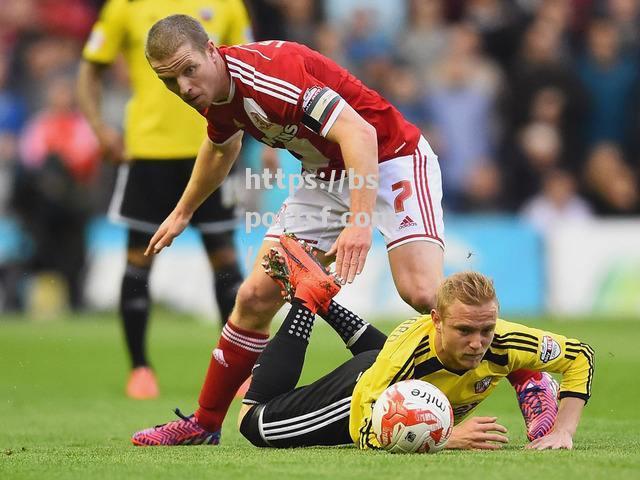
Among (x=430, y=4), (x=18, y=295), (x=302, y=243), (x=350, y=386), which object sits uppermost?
(x=430, y=4)

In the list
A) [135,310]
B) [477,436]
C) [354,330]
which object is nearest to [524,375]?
[477,436]

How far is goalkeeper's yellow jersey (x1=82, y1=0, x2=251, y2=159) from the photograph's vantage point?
8.59 meters

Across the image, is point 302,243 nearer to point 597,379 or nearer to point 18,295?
point 597,379

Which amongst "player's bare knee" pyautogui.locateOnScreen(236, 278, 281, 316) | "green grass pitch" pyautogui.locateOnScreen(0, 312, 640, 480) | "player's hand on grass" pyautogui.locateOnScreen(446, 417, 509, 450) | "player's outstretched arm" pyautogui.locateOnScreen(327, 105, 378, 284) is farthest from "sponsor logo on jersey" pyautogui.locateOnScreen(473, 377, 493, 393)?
"player's bare knee" pyautogui.locateOnScreen(236, 278, 281, 316)

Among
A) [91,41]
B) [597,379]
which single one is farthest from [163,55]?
[597,379]

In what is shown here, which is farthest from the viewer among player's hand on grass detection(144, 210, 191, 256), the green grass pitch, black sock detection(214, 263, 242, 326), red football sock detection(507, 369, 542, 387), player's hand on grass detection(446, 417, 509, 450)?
black sock detection(214, 263, 242, 326)

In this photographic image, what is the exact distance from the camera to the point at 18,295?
1512 centimetres

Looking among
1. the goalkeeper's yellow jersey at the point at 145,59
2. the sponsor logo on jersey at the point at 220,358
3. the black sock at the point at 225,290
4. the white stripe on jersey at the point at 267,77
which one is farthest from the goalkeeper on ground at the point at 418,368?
the goalkeeper's yellow jersey at the point at 145,59

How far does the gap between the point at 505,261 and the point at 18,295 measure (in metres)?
5.53

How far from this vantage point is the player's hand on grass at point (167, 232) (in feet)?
20.8

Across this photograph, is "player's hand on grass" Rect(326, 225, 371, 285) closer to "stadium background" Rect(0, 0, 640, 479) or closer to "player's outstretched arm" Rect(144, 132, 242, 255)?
"player's outstretched arm" Rect(144, 132, 242, 255)

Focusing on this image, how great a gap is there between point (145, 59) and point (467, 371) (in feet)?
13.1

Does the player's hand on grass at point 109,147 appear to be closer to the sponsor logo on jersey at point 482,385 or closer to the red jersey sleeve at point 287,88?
the red jersey sleeve at point 287,88

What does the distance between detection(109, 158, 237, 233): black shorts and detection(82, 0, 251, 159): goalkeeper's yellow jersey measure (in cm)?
8
